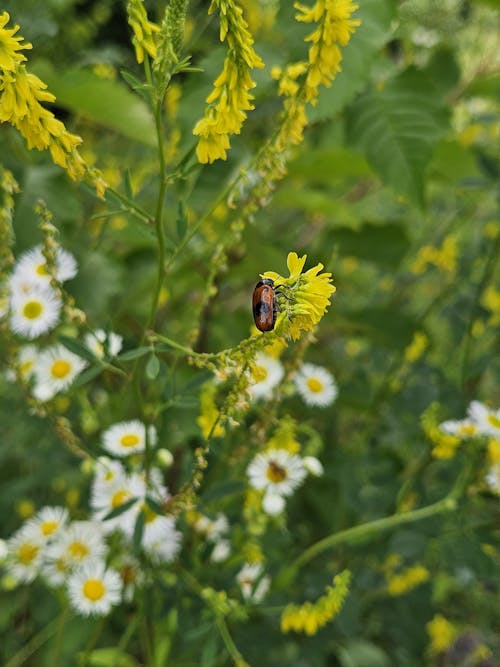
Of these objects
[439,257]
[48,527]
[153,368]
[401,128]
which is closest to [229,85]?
[153,368]

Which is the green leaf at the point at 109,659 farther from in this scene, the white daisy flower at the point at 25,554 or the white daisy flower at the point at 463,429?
the white daisy flower at the point at 463,429

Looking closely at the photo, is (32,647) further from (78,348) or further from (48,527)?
(78,348)

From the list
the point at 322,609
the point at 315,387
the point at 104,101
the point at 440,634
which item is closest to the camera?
the point at 322,609

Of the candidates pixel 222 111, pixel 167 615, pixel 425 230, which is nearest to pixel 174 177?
pixel 222 111

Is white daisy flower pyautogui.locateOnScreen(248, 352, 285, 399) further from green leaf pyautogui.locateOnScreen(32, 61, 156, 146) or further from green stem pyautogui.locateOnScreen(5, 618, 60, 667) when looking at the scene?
green stem pyautogui.locateOnScreen(5, 618, 60, 667)

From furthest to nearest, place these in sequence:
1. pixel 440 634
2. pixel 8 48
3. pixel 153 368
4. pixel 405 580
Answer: pixel 440 634
pixel 405 580
pixel 153 368
pixel 8 48
